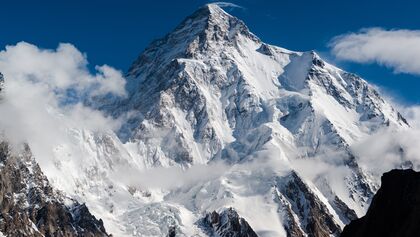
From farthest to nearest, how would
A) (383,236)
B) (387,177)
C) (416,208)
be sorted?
Answer: 1. (387,177)
2. (383,236)
3. (416,208)

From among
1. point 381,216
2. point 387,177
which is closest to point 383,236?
point 381,216

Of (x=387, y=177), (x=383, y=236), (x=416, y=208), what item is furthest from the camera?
(x=387, y=177)

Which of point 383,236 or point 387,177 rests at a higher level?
point 387,177

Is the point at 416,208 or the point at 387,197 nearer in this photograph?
the point at 416,208

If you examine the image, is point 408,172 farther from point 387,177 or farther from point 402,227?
point 402,227

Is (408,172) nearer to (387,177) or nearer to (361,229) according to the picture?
(387,177)

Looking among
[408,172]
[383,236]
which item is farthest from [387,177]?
[383,236]
